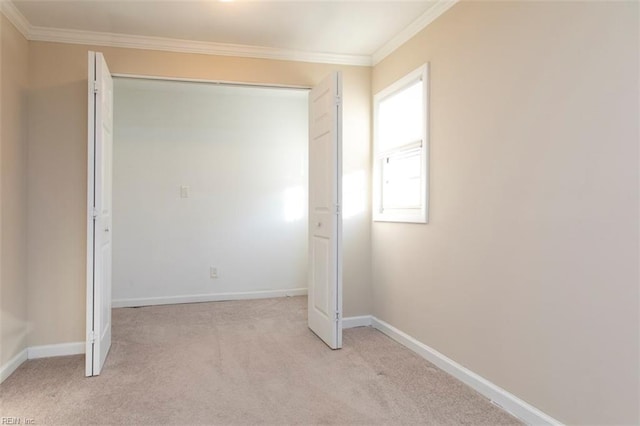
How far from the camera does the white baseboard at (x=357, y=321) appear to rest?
12.3 feet

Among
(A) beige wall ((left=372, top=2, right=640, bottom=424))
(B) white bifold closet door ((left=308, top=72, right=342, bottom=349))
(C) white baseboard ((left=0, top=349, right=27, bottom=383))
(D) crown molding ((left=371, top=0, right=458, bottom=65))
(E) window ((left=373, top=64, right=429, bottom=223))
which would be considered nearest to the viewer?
(A) beige wall ((left=372, top=2, right=640, bottom=424))

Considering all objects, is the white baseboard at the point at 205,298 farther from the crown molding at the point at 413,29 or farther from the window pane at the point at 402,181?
the crown molding at the point at 413,29

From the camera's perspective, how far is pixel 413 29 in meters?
3.10

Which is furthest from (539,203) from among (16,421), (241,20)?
(16,421)

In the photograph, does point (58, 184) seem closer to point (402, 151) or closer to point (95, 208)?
point (95, 208)

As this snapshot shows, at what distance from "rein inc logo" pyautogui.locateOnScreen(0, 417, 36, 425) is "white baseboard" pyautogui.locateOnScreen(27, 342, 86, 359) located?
98 centimetres

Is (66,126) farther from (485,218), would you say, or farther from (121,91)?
(485,218)

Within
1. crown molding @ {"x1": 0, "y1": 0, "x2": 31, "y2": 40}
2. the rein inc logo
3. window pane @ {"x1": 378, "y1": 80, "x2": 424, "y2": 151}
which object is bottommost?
the rein inc logo

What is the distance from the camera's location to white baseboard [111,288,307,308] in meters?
4.67

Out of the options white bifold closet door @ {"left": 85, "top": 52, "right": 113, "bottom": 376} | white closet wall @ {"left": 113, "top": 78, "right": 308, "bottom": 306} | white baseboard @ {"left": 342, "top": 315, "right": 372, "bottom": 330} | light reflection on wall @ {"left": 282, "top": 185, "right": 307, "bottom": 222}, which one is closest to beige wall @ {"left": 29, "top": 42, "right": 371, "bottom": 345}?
white bifold closet door @ {"left": 85, "top": 52, "right": 113, "bottom": 376}

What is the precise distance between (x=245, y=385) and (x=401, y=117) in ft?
7.73

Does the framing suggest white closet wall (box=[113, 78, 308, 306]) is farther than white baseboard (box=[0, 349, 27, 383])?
Yes

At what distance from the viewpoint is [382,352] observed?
3.10 m

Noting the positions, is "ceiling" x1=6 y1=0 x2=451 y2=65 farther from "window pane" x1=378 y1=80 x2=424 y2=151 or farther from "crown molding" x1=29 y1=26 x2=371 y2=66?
"window pane" x1=378 y1=80 x2=424 y2=151
